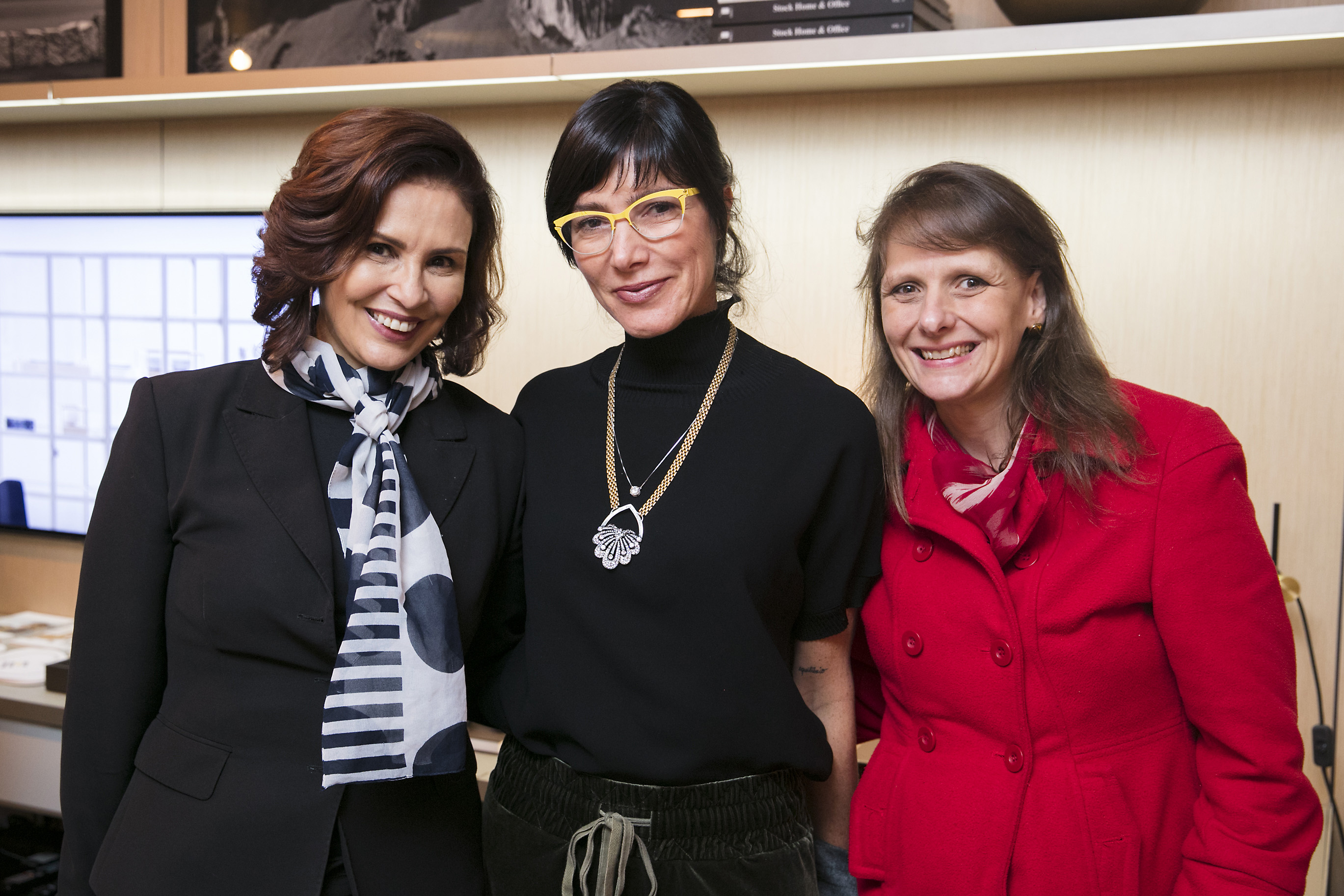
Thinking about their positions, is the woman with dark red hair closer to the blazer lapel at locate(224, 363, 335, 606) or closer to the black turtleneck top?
the blazer lapel at locate(224, 363, 335, 606)

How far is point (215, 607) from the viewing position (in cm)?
121

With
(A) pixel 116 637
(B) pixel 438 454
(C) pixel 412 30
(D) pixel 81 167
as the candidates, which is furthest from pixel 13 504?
(B) pixel 438 454

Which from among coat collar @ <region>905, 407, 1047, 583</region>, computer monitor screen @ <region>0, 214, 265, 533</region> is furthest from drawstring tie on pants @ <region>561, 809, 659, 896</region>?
computer monitor screen @ <region>0, 214, 265, 533</region>

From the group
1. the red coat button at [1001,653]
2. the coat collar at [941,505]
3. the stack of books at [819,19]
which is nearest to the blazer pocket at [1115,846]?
the red coat button at [1001,653]

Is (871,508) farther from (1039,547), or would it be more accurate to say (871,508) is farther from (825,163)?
(825,163)

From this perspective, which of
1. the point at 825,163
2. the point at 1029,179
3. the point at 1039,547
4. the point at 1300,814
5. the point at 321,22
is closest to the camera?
the point at 1300,814

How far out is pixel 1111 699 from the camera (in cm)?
124

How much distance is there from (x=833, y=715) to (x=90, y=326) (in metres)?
2.29

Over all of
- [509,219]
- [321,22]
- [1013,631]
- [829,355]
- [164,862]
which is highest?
[321,22]

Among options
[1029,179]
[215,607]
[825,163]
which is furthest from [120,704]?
[1029,179]

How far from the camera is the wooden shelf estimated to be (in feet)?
5.42

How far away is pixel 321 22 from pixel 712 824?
79.1 inches

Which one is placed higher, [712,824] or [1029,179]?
[1029,179]

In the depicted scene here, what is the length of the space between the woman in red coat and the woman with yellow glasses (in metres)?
0.10
